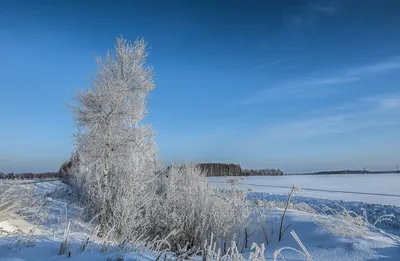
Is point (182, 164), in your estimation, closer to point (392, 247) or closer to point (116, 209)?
point (116, 209)

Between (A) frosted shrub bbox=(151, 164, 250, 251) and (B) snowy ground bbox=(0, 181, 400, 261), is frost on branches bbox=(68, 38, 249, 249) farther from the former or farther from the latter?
(B) snowy ground bbox=(0, 181, 400, 261)

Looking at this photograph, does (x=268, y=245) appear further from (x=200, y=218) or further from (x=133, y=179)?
(x=133, y=179)

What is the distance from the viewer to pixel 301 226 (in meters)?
7.32

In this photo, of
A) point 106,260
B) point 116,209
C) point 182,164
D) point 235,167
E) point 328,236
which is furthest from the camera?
point 235,167

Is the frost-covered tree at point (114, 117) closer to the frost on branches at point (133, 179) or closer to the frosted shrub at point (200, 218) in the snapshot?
the frost on branches at point (133, 179)

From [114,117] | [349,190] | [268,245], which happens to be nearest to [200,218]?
[268,245]

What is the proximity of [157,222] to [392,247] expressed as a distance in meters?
5.06

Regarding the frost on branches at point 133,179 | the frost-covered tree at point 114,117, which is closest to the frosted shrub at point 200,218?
the frost on branches at point 133,179

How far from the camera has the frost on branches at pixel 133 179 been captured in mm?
6867

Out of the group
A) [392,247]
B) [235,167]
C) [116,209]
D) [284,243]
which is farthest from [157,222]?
[235,167]

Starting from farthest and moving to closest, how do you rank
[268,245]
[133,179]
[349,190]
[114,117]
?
1. [349,190]
2. [114,117]
3. [133,179]
4. [268,245]

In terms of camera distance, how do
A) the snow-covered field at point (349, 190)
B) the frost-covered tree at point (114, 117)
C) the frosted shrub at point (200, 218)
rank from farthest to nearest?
the snow-covered field at point (349, 190) → the frost-covered tree at point (114, 117) → the frosted shrub at point (200, 218)

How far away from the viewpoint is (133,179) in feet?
25.8

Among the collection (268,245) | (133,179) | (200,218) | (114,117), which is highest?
(114,117)
